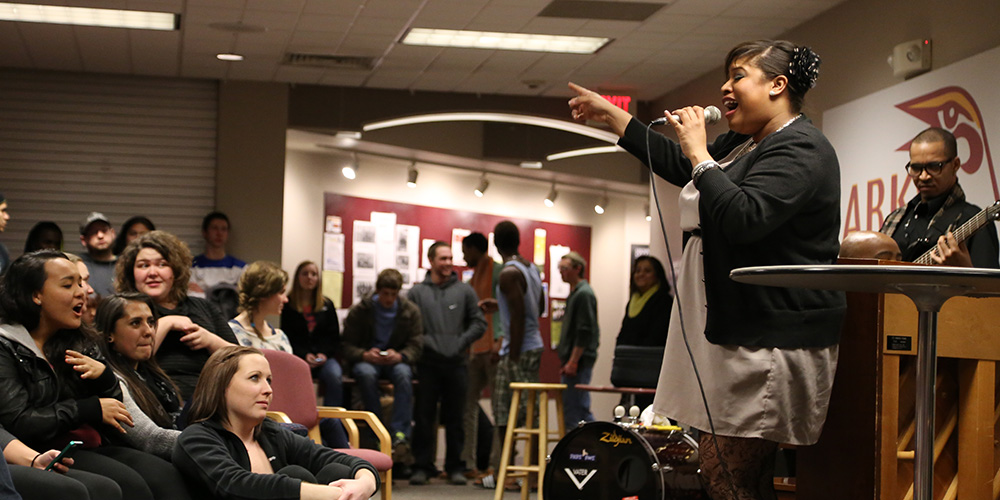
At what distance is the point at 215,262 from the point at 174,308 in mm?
4461

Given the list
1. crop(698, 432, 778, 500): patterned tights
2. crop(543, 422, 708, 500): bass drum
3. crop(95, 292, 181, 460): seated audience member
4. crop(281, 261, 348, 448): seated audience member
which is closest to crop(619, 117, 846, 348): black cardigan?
crop(698, 432, 778, 500): patterned tights

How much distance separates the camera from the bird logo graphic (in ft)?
17.2

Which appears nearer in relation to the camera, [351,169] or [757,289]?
[757,289]

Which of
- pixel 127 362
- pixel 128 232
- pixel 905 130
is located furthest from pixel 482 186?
pixel 127 362

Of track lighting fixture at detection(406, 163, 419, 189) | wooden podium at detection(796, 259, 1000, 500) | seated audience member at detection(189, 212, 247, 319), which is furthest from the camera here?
track lighting fixture at detection(406, 163, 419, 189)

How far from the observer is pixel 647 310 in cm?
679

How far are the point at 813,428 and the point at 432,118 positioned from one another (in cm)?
754

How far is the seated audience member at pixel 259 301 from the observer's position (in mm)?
5270

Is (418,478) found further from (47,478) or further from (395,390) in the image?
(47,478)

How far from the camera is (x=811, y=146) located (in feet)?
7.77

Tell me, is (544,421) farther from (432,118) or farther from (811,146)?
(432,118)

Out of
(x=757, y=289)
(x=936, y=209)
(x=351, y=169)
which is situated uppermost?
(x=351, y=169)

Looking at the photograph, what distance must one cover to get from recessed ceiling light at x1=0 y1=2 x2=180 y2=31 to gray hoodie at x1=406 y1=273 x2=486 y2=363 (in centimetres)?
264

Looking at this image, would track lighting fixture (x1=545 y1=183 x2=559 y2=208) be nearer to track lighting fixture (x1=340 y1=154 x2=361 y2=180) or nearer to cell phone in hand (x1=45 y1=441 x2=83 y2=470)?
track lighting fixture (x1=340 y1=154 x2=361 y2=180)
